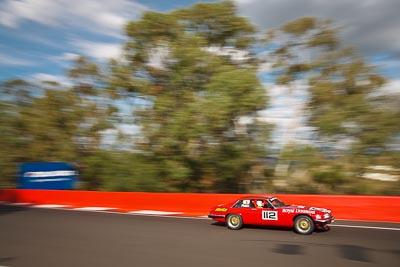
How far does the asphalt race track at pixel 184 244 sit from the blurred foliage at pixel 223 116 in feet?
23.2

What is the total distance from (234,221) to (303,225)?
2.13 meters

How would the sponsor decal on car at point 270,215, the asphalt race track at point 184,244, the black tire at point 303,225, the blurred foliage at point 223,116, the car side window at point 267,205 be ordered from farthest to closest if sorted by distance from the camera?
the blurred foliage at point 223,116 → the car side window at point 267,205 → the sponsor decal on car at point 270,215 → the black tire at point 303,225 → the asphalt race track at point 184,244

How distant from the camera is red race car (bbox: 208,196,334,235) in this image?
31.0 feet

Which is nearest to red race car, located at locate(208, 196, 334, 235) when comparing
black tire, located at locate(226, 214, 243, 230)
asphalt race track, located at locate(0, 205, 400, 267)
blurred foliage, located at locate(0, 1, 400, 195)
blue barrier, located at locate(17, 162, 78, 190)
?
black tire, located at locate(226, 214, 243, 230)

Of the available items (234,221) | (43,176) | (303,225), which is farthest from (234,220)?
(43,176)

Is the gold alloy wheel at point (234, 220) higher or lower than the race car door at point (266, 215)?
lower

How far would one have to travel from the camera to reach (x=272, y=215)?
1012 centimetres

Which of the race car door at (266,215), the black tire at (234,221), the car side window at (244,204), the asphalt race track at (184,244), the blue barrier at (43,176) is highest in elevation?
the blue barrier at (43,176)

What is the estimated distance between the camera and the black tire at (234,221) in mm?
10570

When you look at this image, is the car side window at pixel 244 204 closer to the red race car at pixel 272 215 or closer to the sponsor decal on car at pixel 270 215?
the red race car at pixel 272 215

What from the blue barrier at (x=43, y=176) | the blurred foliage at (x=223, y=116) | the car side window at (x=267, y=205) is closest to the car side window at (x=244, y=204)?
the car side window at (x=267, y=205)

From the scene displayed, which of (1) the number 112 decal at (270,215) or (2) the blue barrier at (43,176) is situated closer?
(1) the number 112 decal at (270,215)

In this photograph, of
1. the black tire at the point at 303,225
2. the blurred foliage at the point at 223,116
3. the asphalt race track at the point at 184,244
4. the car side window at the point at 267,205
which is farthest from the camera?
the blurred foliage at the point at 223,116

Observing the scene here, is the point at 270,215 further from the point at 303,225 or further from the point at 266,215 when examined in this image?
the point at 303,225
